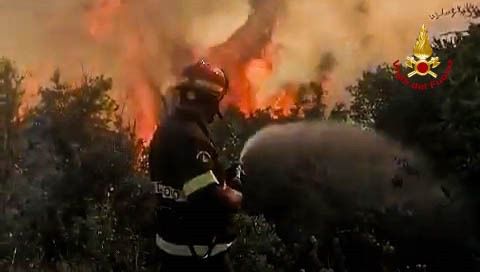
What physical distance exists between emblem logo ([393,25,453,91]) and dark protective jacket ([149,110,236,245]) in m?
2.69

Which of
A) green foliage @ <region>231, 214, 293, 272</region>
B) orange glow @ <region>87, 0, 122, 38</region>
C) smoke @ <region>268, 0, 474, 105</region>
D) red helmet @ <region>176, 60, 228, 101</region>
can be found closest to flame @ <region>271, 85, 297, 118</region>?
smoke @ <region>268, 0, 474, 105</region>

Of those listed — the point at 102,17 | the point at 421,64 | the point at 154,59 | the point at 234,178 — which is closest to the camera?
the point at 234,178

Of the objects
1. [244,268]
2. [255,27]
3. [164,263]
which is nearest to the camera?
[164,263]

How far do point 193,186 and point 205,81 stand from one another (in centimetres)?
76

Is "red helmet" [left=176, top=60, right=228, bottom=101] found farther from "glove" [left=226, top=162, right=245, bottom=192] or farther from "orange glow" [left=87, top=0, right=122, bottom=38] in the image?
"orange glow" [left=87, top=0, right=122, bottom=38]

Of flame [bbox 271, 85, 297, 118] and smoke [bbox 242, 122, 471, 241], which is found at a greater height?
flame [bbox 271, 85, 297, 118]

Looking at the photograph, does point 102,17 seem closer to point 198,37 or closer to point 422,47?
point 198,37

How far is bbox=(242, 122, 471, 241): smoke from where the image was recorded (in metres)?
6.69

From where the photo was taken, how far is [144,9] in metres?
6.98

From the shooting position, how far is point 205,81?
15.9ft

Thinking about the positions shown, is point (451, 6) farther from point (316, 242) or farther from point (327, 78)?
point (316, 242)

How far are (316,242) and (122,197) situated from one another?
184 centimetres

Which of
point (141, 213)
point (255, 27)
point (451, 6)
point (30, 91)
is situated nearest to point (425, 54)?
point (451, 6)

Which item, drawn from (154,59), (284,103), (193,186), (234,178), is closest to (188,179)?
(193,186)
